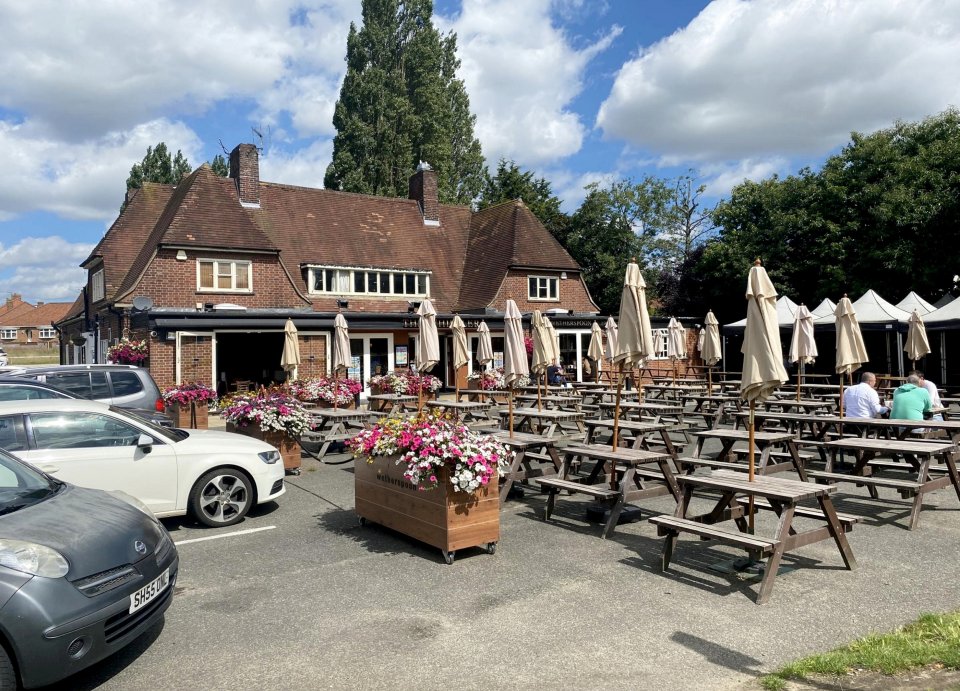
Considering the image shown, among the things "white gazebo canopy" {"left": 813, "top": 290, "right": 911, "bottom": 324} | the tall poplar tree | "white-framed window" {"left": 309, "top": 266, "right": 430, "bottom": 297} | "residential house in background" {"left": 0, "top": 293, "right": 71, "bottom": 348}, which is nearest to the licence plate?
"white gazebo canopy" {"left": 813, "top": 290, "right": 911, "bottom": 324}

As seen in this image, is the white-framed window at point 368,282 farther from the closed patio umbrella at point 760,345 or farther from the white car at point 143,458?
the closed patio umbrella at point 760,345

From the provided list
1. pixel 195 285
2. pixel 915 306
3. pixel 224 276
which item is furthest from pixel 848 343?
pixel 195 285

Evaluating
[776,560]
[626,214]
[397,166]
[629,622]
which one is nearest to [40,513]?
[629,622]

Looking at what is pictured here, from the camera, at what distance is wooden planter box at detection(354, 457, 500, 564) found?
6258mm

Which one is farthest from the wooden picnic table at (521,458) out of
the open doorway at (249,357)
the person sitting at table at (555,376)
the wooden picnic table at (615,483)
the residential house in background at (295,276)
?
the open doorway at (249,357)

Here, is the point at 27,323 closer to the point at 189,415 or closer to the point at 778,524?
the point at 189,415

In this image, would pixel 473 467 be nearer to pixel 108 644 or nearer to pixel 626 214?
pixel 108 644

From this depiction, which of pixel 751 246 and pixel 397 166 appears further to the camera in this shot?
pixel 397 166

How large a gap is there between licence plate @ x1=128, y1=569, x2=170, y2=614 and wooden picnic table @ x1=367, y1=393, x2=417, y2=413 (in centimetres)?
1092

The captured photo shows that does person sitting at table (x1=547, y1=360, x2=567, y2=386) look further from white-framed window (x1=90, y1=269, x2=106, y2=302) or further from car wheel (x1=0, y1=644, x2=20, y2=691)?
car wheel (x1=0, y1=644, x2=20, y2=691)

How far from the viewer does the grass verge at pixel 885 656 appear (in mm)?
4039

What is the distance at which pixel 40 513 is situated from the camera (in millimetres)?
4465

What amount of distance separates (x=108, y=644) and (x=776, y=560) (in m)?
4.71

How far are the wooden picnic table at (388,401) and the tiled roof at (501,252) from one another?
41.9 feet
